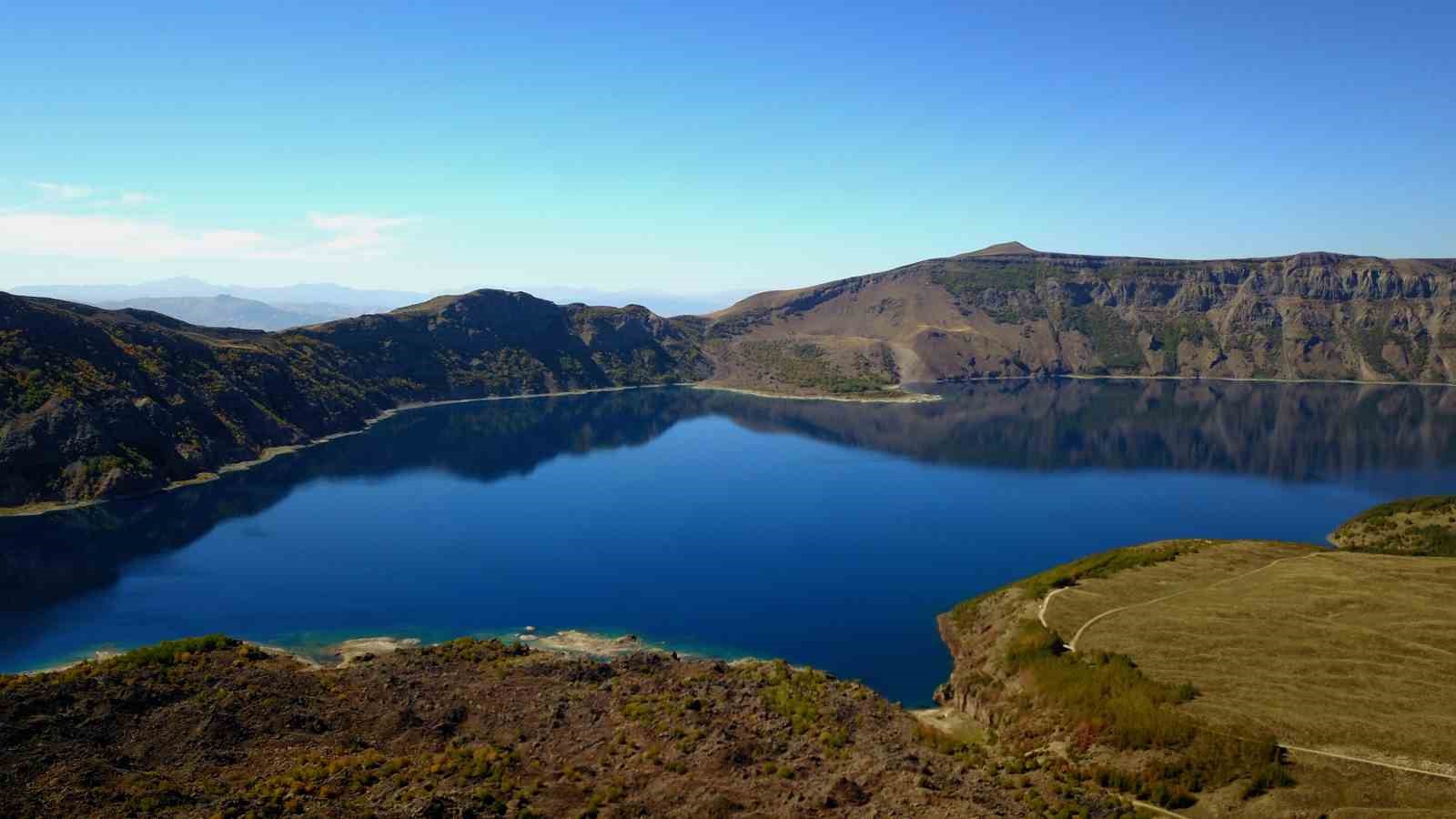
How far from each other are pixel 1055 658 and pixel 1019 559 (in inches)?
Result: 1688

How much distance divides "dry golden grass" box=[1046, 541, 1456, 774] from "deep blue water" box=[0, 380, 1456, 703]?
17.4 meters

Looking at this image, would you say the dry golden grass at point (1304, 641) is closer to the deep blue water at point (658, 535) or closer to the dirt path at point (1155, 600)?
the dirt path at point (1155, 600)

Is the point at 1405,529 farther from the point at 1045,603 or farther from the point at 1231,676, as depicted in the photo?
the point at 1231,676

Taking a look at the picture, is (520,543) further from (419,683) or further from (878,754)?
(878,754)

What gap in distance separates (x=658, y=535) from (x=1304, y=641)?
7867 cm

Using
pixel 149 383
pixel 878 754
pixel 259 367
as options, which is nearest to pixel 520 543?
pixel 878 754

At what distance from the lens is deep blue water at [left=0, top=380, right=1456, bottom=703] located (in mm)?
80812

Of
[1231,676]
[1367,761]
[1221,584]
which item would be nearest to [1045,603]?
[1221,584]

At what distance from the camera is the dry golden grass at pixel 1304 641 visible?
47.2 m

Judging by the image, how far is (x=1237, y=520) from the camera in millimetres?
121625

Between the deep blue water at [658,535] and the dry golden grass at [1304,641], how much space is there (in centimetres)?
1737

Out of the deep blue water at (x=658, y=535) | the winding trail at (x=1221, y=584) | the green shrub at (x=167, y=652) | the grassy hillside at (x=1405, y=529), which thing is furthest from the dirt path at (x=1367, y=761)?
the green shrub at (x=167, y=652)

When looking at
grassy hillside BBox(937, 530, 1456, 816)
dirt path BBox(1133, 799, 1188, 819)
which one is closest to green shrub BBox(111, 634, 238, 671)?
grassy hillside BBox(937, 530, 1456, 816)

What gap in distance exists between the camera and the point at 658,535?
117 meters
